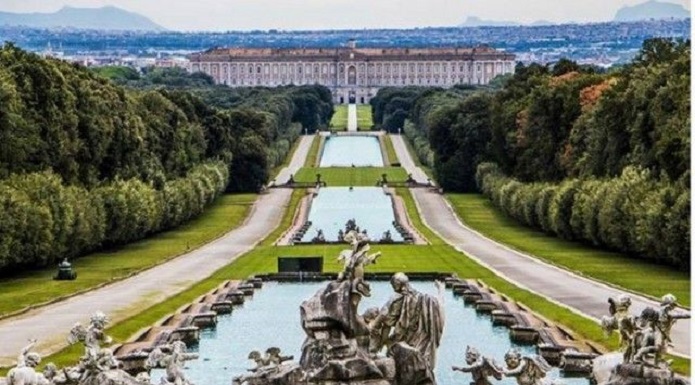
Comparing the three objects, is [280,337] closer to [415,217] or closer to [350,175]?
[415,217]

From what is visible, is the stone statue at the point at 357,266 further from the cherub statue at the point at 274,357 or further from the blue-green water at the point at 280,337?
the blue-green water at the point at 280,337

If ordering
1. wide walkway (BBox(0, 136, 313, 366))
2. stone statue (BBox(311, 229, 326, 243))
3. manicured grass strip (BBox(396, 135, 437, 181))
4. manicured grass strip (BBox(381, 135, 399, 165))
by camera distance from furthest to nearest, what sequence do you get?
manicured grass strip (BBox(381, 135, 399, 165)) → manicured grass strip (BBox(396, 135, 437, 181)) → stone statue (BBox(311, 229, 326, 243)) → wide walkway (BBox(0, 136, 313, 366))

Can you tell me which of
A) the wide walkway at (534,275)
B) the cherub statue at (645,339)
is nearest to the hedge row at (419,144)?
the wide walkway at (534,275)

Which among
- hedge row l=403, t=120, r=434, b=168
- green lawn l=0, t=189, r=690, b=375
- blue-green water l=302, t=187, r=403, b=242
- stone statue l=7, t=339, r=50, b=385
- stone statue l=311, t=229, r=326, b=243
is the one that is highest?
stone statue l=7, t=339, r=50, b=385

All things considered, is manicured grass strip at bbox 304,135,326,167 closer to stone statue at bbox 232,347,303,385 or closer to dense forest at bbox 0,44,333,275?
dense forest at bbox 0,44,333,275

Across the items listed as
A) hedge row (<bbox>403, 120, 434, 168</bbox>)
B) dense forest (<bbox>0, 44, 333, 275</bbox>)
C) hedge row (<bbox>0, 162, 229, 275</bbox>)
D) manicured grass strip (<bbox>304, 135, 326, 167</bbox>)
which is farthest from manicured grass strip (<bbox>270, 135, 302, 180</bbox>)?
hedge row (<bbox>0, 162, 229, 275</bbox>)

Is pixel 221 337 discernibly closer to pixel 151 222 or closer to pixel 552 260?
pixel 552 260
